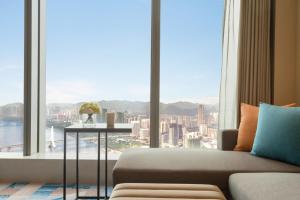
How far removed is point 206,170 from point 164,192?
1.88 feet

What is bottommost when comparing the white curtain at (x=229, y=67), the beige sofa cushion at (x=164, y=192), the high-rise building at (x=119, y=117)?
the beige sofa cushion at (x=164, y=192)

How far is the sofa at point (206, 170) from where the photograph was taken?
1.91 m

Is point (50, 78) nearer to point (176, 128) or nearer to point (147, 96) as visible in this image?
point (147, 96)

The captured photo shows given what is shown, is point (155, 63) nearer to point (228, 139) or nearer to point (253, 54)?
point (253, 54)

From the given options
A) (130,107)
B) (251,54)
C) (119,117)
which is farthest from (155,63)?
(251,54)

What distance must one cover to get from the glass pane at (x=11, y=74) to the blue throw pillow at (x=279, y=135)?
2582 mm

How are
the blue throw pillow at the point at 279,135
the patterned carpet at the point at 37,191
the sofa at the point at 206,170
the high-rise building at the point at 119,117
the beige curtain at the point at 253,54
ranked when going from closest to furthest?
the sofa at the point at 206,170, the blue throw pillow at the point at 279,135, the patterned carpet at the point at 37,191, the beige curtain at the point at 253,54, the high-rise building at the point at 119,117

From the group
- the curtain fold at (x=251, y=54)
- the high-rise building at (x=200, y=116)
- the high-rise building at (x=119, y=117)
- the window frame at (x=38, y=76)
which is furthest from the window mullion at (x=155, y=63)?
the curtain fold at (x=251, y=54)

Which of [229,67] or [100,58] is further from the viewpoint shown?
[100,58]

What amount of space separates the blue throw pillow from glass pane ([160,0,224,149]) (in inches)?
43.6

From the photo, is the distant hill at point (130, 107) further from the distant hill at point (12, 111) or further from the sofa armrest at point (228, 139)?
the sofa armrest at point (228, 139)

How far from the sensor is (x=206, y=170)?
2150 millimetres

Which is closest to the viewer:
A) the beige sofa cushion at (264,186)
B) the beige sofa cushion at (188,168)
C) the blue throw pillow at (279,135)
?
the beige sofa cushion at (264,186)

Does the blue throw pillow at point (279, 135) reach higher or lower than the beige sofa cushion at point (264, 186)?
higher
